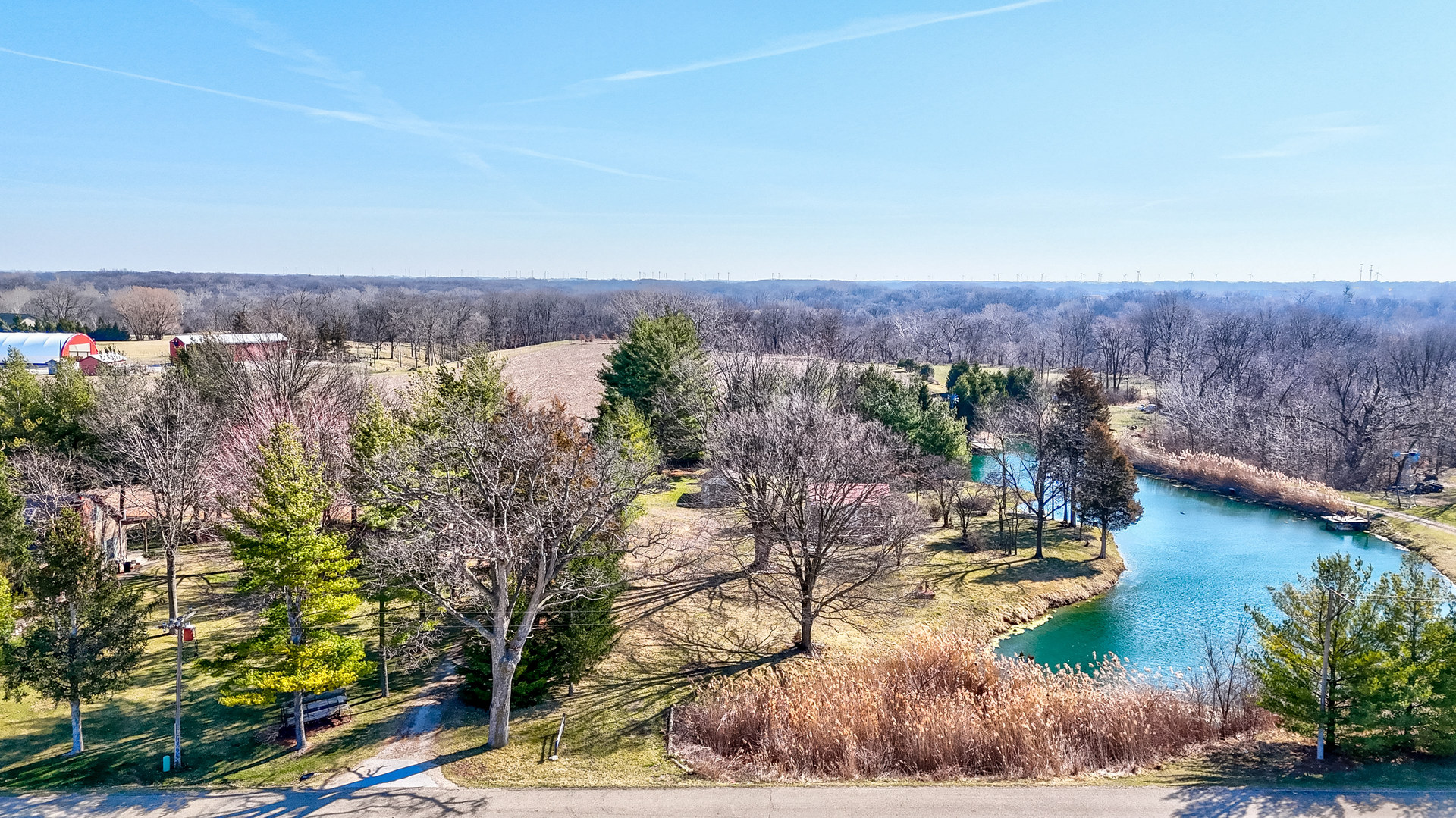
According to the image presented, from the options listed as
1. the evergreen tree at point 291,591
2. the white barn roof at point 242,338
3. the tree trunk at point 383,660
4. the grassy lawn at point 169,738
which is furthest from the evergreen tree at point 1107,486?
the white barn roof at point 242,338

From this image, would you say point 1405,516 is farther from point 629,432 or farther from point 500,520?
point 500,520

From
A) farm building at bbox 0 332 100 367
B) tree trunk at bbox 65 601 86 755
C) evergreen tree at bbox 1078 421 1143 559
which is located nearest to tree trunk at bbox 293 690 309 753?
tree trunk at bbox 65 601 86 755

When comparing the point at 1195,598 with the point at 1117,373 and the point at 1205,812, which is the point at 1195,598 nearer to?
the point at 1205,812

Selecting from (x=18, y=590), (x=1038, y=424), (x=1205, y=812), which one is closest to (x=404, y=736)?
(x=18, y=590)

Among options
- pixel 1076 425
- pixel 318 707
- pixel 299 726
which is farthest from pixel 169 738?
pixel 1076 425

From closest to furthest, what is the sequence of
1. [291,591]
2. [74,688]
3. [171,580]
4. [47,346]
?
[74,688]
[291,591]
[171,580]
[47,346]

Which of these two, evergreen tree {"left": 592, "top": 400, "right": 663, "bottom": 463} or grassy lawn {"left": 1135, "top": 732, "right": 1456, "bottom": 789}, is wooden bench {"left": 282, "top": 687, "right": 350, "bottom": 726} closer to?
evergreen tree {"left": 592, "top": 400, "right": 663, "bottom": 463}
